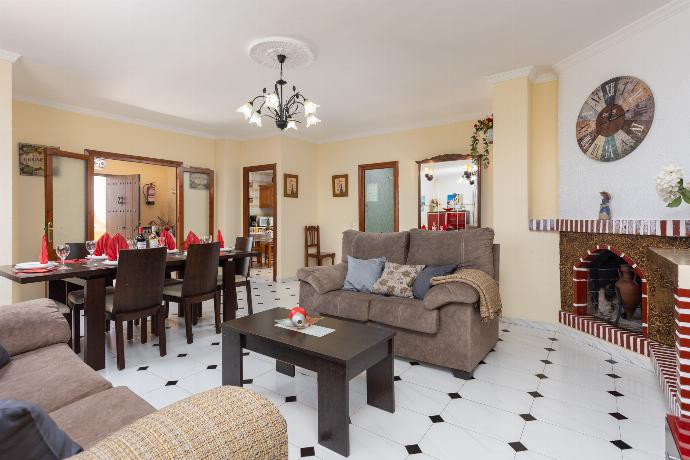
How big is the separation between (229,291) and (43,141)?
10.8 feet

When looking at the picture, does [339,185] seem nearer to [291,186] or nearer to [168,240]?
[291,186]

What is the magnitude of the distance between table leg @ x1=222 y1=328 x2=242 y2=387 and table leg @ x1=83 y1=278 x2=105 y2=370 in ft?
4.08

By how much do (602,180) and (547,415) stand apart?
2.34 metres

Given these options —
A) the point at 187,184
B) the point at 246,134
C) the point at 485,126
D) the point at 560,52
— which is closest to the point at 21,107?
the point at 187,184

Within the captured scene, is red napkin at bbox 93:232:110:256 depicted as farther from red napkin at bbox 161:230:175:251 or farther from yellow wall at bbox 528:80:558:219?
yellow wall at bbox 528:80:558:219

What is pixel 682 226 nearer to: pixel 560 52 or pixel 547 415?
pixel 547 415

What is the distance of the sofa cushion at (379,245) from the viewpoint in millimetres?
3607

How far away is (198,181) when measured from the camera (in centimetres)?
657

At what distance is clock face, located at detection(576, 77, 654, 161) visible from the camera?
3084 mm

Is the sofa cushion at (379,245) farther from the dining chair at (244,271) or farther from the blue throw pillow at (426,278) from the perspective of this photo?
the dining chair at (244,271)

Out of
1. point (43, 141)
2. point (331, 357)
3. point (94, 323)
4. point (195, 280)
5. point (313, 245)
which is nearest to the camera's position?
point (331, 357)

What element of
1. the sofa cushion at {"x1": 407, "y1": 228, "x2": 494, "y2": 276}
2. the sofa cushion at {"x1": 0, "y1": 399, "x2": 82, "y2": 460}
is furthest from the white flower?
the sofa cushion at {"x1": 0, "y1": 399, "x2": 82, "y2": 460}

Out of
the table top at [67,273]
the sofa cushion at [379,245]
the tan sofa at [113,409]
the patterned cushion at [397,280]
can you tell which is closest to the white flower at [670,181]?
the patterned cushion at [397,280]

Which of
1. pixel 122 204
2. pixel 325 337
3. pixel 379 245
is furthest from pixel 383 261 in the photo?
pixel 122 204
